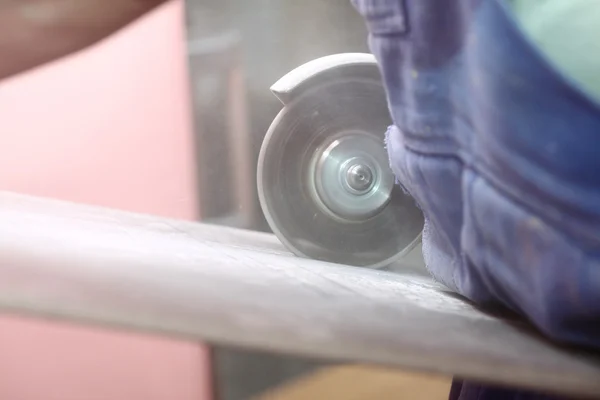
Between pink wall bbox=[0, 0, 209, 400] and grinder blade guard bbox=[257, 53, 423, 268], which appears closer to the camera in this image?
grinder blade guard bbox=[257, 53, 423, 268]

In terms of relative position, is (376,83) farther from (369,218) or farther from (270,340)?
(270,340)

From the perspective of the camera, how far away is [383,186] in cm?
51

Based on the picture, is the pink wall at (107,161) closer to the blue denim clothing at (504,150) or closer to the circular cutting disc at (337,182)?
the circular cutting disc at (337,182)

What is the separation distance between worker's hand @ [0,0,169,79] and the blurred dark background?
0.31m

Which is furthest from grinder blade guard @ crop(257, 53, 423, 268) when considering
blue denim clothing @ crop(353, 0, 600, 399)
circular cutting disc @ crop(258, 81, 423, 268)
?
blue denim clothing @ crop(353, 0, 600, 399)

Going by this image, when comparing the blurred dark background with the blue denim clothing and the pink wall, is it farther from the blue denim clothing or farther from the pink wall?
the blue denim clothing

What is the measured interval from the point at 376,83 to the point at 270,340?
376 millimetres

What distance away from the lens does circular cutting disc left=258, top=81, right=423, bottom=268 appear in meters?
0.49

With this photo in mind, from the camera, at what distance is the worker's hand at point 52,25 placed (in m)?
0.31

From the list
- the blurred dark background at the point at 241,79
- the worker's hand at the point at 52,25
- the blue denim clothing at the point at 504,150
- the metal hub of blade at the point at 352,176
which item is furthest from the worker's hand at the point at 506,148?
the blurred dark background at the point at 241,79

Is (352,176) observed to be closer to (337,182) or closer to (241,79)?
(337,182)

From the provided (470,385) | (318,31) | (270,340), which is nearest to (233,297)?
(270,340)

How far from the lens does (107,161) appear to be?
80 centimetres

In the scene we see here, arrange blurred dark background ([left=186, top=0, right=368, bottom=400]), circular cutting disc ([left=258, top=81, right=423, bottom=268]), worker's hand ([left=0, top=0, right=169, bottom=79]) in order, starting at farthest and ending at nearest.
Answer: blurred dark background ([left=186, top=0, right=368, bottom=400]) < circular cutting disc ([left=258, top=81, right=423, bottom=268]) < worker's hand ([left=0, top=0, right=169, bottom=79])
